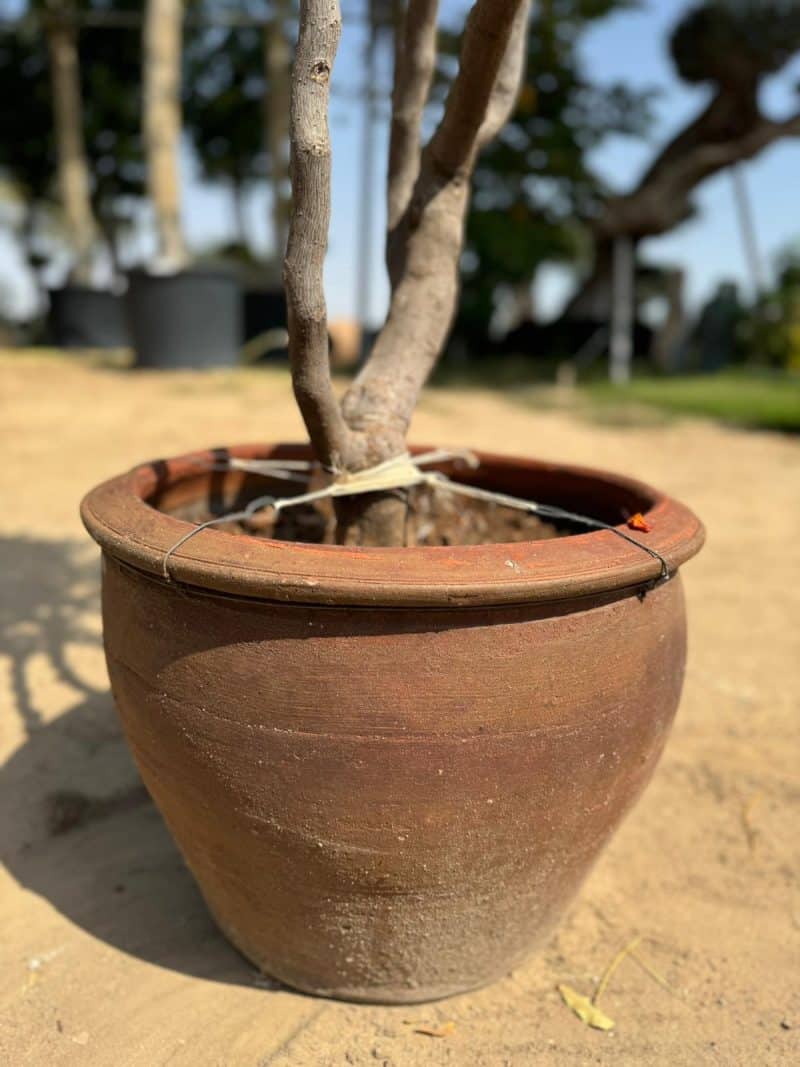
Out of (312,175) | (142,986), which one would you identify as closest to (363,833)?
(142,986)

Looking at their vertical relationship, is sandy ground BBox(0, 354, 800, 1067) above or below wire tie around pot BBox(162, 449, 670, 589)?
below

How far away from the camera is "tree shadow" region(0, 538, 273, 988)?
6.13 ft

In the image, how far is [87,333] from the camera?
46.8 ft

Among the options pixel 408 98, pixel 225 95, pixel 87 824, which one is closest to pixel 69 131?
pixel 225 95

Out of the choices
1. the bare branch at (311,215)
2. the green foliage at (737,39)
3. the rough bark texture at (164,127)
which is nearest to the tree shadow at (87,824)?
the bare branch at (311,215)

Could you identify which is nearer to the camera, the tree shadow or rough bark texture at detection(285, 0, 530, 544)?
rough bark texture at detection(285, 0, 530, 544)

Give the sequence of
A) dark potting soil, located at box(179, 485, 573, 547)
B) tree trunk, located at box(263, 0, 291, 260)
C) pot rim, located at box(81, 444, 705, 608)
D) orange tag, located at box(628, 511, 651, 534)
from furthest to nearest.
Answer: tree trunk, located at box(263, 0, 291, 260), dark potting soil, located at box(179, 485, 573, 547), orange tag, located at box(628, 511, 651, 534), pot rim, located at box(81, 444, 705, 608)

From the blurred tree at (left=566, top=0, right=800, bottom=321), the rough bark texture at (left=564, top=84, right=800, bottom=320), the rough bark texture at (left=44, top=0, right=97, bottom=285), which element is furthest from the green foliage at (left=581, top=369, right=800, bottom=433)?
the rough bark texture at (left=44, top=0, right=97, bottom=285)

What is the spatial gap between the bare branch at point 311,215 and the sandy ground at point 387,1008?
1.05 metres

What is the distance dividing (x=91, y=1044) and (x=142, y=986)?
0.15 meters

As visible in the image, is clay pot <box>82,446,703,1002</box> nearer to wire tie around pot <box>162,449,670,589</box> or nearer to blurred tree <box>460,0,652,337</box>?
wire tie around pot <box>162,449,670,589</box>

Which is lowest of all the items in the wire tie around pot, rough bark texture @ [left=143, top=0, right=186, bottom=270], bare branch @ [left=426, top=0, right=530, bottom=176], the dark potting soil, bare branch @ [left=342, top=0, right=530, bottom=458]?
the dark potting soil

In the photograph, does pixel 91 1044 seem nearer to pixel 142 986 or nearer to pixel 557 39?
pixel 142 986

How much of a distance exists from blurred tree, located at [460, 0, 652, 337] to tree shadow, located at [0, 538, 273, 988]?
10646mm
